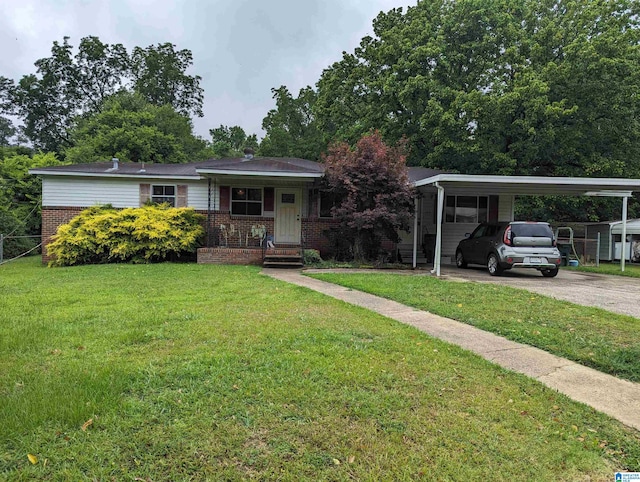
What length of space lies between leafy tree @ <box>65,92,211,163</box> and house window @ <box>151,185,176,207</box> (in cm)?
1164

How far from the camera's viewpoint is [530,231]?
1023 cm

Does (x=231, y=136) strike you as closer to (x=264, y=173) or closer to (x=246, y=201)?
(x=246, y=201)

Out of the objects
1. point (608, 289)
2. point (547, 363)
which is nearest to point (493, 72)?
point (608, 289)

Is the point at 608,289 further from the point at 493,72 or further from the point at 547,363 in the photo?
the point at 493,72

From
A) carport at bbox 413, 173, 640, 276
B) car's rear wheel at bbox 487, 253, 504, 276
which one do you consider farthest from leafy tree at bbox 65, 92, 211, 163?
car's rear wheel at bbox 487, 253, 504, 276

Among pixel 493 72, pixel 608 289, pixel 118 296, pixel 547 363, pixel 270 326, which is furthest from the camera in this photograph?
pixel 493 72

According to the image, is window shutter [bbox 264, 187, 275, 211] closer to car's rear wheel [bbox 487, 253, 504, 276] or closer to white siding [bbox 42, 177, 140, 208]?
white siding [bbox 42, 177, 140, 208]

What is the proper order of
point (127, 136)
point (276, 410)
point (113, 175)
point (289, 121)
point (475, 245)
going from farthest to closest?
point (289, 121)
point (127, 136)
point (113, 175)
point (475, 245)
point (276, 410)

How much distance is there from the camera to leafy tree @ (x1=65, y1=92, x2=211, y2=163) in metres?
24.2

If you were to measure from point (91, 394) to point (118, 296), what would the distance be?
4248mm

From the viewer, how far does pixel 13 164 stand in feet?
71.7

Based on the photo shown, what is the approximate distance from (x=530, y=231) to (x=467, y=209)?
5.36m

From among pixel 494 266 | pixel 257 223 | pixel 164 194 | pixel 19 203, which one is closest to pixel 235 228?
pixel 257 223

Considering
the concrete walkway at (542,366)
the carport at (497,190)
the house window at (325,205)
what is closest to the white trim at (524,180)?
the carport at (497,190)
